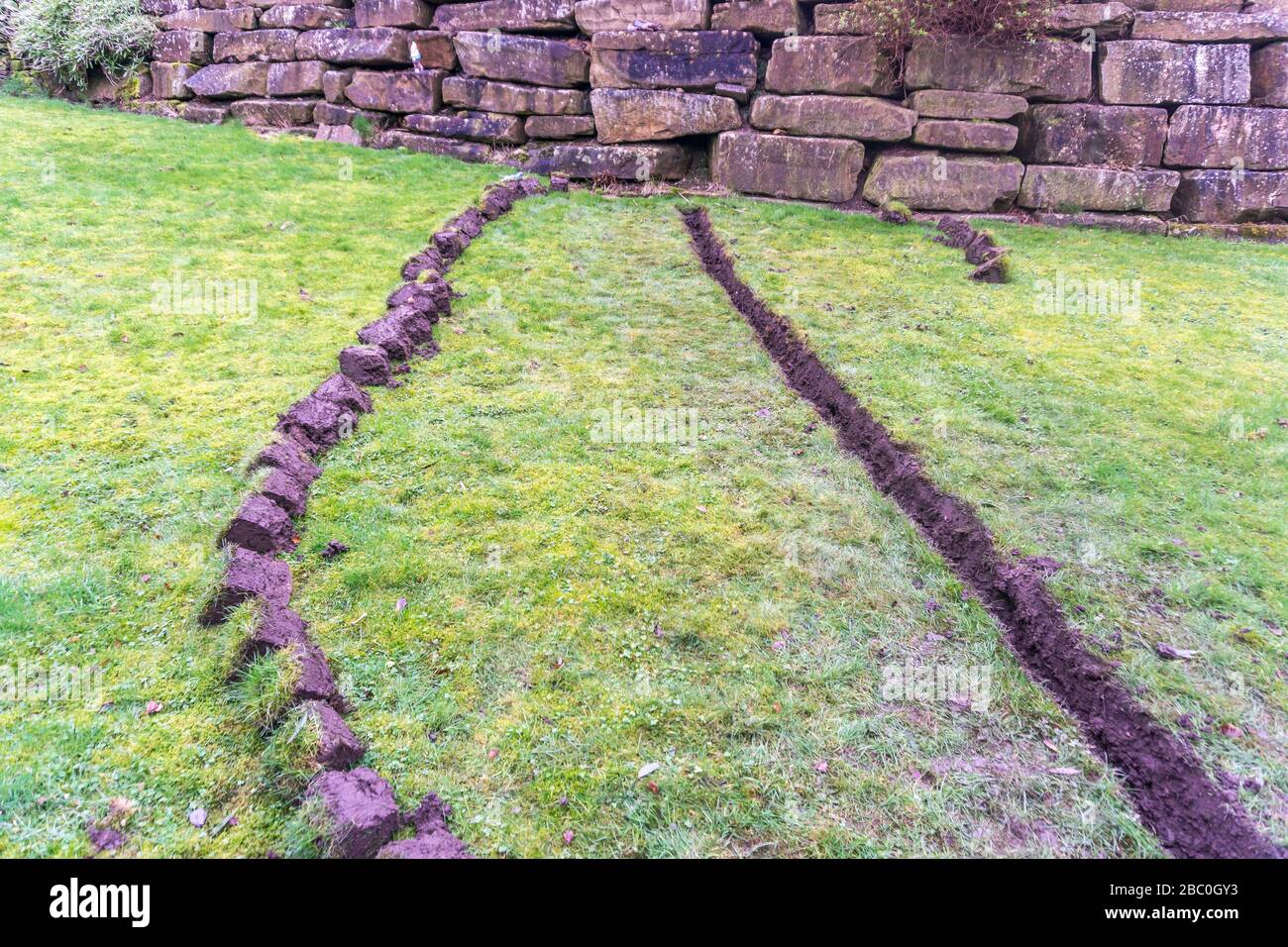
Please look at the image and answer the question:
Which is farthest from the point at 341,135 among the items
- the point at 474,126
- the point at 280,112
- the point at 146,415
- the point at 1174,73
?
the point at 1174,73

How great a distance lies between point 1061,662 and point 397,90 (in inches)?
667

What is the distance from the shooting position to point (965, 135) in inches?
523

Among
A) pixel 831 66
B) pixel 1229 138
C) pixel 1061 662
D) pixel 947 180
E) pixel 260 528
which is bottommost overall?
pixel 1061 662

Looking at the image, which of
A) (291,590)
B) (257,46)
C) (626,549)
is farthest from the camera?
(257,46)

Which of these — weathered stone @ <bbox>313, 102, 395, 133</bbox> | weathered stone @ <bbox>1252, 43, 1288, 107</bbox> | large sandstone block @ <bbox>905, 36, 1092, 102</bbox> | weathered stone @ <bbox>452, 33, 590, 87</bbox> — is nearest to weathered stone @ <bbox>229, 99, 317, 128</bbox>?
weathered stone @ <bbox>313, 102, 395, 133</bbox>

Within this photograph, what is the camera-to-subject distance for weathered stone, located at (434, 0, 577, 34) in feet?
49.3

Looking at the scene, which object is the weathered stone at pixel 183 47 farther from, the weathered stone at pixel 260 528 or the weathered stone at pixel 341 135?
the weathered stone at pixel 260 528

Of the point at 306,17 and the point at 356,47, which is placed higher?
the point at 306,17

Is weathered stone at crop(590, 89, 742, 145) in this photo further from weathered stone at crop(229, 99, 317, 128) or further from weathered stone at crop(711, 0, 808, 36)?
weathered stone at crop(229, 99, 317, 128)

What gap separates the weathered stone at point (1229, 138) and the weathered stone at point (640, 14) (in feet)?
29.1

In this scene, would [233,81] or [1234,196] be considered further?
[233,81]

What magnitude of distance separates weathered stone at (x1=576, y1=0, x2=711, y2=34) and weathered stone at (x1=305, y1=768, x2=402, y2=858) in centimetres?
1519

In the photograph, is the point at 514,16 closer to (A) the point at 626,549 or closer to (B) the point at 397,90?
(B) the point at 397,90

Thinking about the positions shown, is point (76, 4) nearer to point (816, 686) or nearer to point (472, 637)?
point (472, 637)
